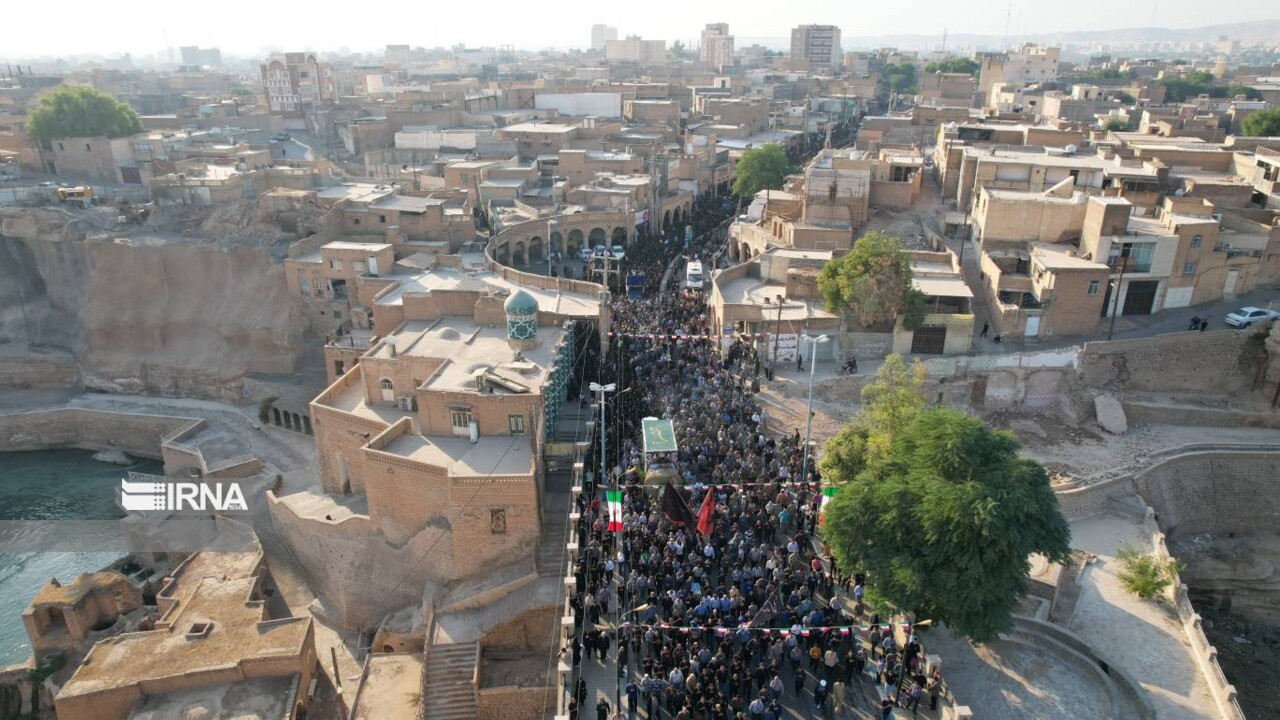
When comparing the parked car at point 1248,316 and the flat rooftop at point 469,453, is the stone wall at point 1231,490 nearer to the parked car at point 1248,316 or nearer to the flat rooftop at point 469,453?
the parked car at point 1248,316

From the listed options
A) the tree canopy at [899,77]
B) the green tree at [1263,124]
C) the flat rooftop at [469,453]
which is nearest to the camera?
the flat rooftop at [469,453]

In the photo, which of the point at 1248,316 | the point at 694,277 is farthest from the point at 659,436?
the point at 1248,316

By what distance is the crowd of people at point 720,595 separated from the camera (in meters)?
17.8

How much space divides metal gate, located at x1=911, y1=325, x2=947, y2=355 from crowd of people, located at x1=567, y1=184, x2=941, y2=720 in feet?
29.2

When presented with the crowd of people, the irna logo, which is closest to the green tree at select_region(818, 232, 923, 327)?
the crowd of people

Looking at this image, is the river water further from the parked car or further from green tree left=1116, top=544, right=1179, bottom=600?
the parked car

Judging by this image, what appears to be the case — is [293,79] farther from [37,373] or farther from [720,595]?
[720,595]

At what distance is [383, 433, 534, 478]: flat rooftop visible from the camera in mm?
24609

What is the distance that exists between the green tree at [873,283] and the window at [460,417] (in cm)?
1495

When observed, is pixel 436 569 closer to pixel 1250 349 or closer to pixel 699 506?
pixel 699 506

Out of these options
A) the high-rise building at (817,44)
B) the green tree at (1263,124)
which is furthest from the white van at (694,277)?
the high-rise building at (817,44)

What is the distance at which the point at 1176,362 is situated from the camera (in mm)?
34406

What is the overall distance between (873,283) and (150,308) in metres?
38.2

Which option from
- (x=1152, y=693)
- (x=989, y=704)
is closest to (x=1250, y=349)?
(x=1152, y=693)
